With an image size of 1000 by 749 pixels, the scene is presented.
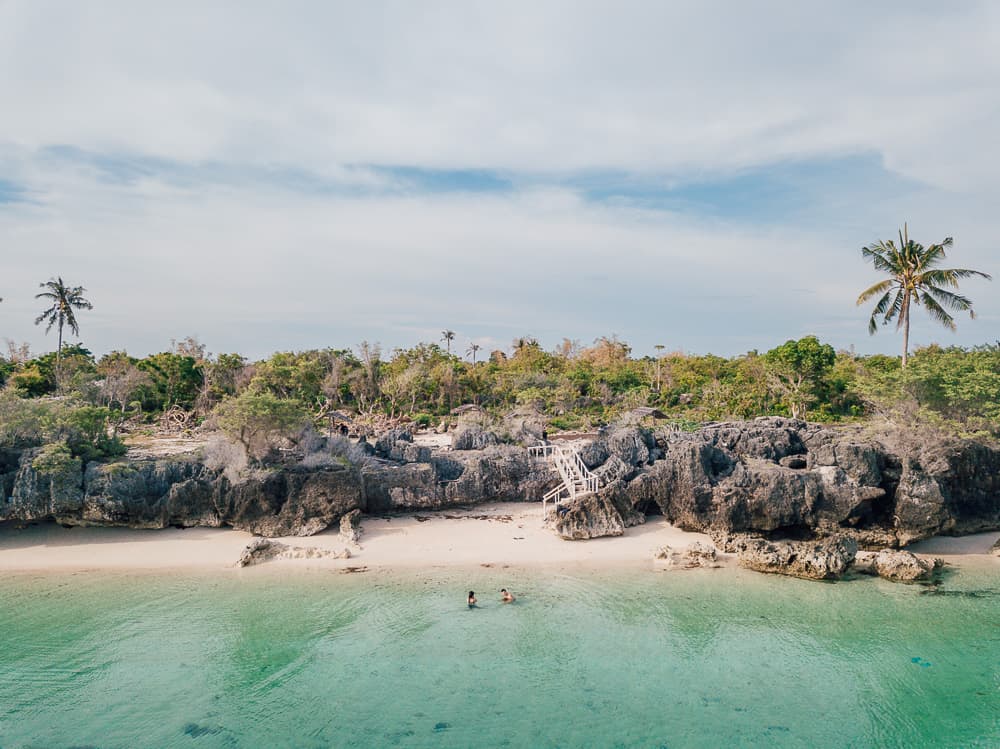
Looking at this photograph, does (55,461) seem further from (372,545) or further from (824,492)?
(824,492)

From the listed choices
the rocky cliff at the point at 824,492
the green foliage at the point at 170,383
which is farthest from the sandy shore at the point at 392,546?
the green foliage at the point at 170,383

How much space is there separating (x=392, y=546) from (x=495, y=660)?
7.35 m

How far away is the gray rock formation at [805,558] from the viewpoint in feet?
57.5

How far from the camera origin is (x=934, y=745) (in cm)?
1052

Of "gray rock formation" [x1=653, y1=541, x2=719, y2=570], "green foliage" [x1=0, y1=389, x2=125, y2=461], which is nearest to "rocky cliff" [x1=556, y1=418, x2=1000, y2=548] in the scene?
"gray rock formation" [x1=653, y1=541, x2=719, y2=570]

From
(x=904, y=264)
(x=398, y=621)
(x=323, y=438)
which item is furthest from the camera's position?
(x=904, y=264)

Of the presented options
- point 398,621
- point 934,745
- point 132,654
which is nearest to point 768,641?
point 934,745

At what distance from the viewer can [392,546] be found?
64.4 ft

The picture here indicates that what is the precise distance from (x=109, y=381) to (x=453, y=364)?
24.9m

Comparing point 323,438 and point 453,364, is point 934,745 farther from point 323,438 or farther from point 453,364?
point 453,364

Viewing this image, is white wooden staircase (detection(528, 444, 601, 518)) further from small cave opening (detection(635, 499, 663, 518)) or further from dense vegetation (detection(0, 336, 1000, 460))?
dense vegetation (detection(0, 336, 1000, 460))

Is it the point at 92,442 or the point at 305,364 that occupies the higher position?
the point at 305,364

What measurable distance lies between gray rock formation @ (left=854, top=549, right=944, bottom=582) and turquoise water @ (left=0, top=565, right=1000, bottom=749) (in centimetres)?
67

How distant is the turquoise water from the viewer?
429 inches
